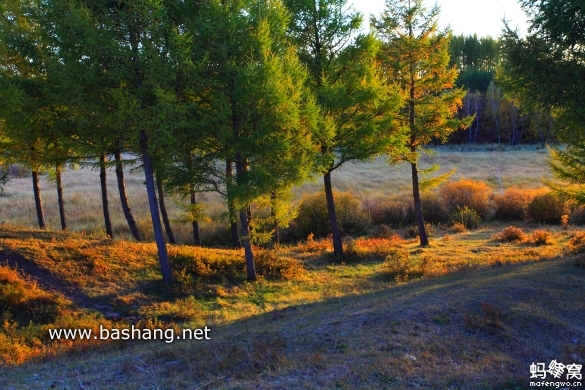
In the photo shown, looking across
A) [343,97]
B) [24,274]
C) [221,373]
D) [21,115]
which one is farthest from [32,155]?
[221,373]

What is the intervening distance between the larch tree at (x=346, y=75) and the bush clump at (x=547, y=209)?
16154mm

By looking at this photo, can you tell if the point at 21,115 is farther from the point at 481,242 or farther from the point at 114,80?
the point at 481,242

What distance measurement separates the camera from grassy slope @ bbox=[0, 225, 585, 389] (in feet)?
19.0

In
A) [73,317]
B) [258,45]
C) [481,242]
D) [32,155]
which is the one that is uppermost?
[258,45]

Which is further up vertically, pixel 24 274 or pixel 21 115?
pixel 21 115

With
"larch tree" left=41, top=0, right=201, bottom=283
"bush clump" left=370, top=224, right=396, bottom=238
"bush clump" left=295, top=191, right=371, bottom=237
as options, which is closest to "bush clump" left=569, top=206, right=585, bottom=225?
"bush clump" left=370, top=224, right=396, bottom=238

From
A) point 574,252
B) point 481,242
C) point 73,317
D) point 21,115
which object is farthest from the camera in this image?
point 481,242

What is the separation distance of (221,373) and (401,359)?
244 cm

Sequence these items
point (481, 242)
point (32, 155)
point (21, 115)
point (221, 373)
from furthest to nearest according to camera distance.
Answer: point (481, 242), point (32, 155), point (21, 115), point (221, 373)

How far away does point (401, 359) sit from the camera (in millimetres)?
6070

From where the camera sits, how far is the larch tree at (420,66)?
760 inches

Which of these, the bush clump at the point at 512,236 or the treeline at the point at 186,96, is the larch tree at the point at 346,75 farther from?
the bush clump at the point at 512,236

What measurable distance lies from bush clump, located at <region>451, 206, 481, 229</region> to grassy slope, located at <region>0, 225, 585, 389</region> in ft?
46.1

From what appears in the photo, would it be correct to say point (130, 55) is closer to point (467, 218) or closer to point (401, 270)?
point (401, 270)
